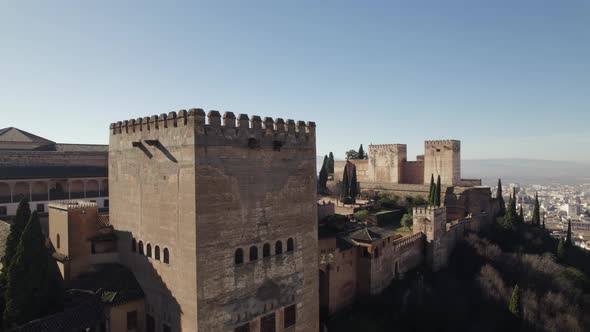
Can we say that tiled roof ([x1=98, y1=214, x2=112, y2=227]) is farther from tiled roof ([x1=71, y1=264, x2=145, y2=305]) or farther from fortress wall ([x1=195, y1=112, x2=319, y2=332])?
fortress wall ([x1=195, y1=112, x2=319, y2=332])

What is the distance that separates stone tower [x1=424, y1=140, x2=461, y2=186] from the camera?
39.2 m

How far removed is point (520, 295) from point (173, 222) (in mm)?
22657

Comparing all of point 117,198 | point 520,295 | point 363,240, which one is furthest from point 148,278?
point 520,295

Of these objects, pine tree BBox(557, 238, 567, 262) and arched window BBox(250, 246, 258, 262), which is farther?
pine tree BBox(557, 238, 567, 262)

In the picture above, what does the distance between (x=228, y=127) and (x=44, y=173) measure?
1853 cm

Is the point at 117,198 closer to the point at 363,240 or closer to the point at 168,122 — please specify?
the point at 168,122

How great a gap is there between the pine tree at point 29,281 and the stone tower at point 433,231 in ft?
74.4

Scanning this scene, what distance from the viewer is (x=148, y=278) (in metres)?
13.0

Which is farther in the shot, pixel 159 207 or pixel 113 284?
pixel 113 284

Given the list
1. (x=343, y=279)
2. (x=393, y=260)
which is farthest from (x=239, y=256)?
(x=393, y=260)

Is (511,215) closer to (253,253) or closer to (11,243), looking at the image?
(253,253)

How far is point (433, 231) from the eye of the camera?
27438 mm

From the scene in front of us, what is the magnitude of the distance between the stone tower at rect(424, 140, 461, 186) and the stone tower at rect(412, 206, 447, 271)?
11608 millimetres

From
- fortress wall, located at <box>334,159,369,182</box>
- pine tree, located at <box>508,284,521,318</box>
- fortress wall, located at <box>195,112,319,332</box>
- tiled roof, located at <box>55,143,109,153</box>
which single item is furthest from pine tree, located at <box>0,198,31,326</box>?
fortress wall, located at <box>334,159,369,182</box>
